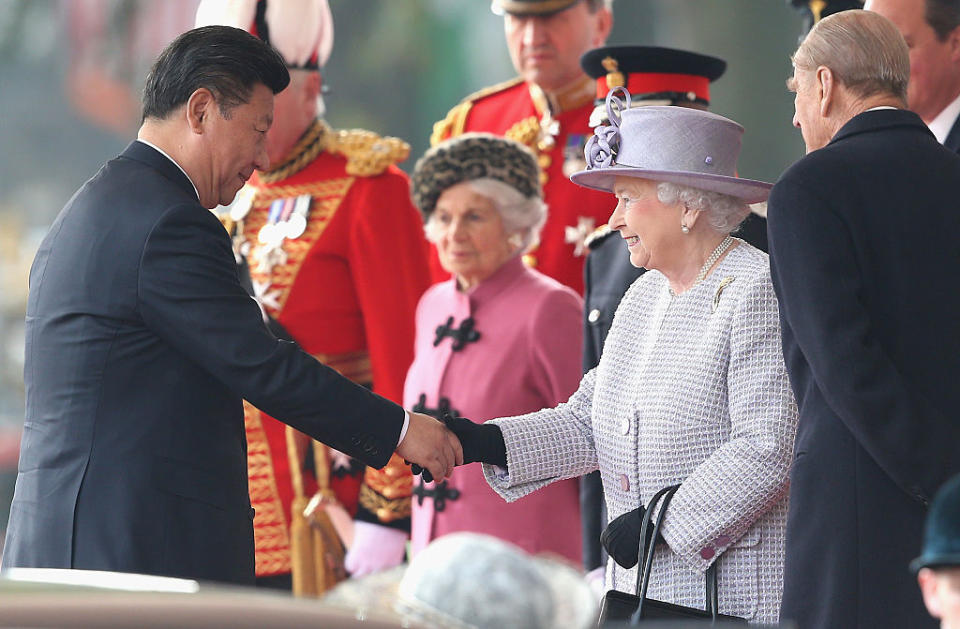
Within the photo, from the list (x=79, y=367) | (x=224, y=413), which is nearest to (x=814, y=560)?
(x=224, y=413)

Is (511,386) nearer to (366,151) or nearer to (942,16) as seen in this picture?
(366,151)

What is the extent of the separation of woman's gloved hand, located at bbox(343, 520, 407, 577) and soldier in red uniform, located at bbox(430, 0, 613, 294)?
2.96 ft

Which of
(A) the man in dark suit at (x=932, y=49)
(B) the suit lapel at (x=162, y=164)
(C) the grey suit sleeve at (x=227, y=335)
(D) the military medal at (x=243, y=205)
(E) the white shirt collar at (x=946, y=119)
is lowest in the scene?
(C) the grey suit sleeve at (x=227, y=335)

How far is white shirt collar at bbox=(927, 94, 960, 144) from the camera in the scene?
3.55m

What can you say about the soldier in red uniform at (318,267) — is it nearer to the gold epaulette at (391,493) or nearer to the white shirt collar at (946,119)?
the gold epaulette at (391,493)

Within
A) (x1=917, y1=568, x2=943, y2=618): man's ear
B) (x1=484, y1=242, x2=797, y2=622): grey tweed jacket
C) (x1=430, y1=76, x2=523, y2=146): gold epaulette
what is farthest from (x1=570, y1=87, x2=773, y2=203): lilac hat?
(x1=430, y1=76, x2=523, y2=146): gold epaulette

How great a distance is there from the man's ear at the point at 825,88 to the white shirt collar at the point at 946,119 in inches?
38.4

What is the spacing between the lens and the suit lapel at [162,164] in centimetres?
285

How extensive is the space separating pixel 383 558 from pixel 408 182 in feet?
3.70

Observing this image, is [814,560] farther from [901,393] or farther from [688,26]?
[688,26]

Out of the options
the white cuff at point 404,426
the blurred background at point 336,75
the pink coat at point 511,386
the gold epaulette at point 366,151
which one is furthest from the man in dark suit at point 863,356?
the blurred background at point 336,75

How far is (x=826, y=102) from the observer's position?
268 cm

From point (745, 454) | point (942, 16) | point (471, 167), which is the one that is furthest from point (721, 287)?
point (471, 167)

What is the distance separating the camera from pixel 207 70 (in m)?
2.87
